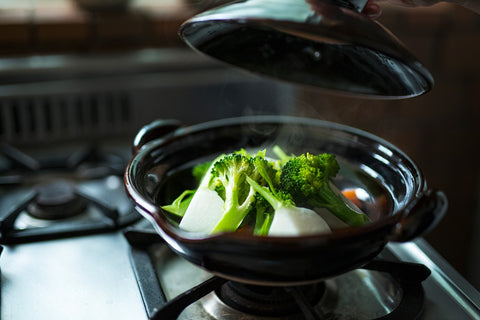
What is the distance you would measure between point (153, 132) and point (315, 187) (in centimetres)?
31

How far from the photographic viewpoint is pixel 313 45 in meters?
0.71

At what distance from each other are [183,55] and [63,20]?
35 cm

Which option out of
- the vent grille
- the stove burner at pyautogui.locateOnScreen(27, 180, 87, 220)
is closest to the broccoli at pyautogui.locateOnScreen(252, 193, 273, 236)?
the stove burner at pyautogui.locateOnScreen(27, 180, 87, 220)

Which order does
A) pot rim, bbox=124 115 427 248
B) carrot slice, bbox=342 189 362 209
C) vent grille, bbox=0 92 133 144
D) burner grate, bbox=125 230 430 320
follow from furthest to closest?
vent grille, bbox=0 92 133 144
carrot slice, bbox=342 189 362 209
burner grate, bbox=125 230 430 320
pot rim, bbox=124 115 427 248

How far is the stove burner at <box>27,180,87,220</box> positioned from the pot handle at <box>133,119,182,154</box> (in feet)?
0.74

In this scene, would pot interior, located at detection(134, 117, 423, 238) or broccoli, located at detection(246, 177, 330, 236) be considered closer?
broccoli, located at detection(246, 177, 330, 236)

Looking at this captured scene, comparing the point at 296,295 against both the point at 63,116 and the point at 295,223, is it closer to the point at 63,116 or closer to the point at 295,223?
the point at 295,223

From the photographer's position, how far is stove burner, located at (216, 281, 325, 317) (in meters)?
0.64

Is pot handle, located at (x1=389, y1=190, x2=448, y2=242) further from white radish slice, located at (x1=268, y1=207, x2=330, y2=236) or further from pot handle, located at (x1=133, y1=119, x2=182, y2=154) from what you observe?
pot handle, located at (x1=133, y1=119, x2=182, y2=154)

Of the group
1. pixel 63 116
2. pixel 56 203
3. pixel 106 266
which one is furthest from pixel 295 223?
pixel 63 116

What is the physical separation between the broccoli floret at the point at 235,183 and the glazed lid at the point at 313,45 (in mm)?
147

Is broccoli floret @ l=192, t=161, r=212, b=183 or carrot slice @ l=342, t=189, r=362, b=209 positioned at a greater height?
carrot slice @ l=342, t=189, r=362, b=209

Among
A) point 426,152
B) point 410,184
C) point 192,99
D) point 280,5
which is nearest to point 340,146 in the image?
point 410,184

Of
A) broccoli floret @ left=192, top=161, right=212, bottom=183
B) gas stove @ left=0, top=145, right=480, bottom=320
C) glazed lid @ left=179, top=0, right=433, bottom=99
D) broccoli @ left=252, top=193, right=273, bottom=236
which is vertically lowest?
gas stove @ left=0, top=145, right=480, bottom=320
